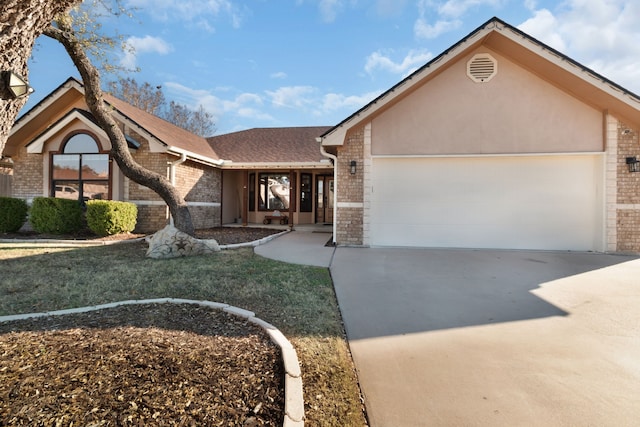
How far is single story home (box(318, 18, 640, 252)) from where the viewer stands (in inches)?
303

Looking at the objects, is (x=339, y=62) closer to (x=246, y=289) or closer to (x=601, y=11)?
(x=601, y=11)

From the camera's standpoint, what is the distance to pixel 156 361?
225 centimetres

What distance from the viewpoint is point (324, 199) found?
1439cm

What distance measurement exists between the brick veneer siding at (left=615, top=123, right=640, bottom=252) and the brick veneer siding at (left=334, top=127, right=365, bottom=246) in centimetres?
656

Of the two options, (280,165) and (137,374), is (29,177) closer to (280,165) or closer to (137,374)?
(280,165)

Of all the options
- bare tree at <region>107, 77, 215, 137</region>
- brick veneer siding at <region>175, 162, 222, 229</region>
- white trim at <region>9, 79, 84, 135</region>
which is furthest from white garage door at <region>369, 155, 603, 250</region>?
bare tree at <region>107, 77, 215, 137</region>

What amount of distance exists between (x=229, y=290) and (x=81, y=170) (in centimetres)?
1024

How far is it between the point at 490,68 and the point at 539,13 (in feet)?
6.06

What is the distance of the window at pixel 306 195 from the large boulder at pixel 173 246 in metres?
7.43

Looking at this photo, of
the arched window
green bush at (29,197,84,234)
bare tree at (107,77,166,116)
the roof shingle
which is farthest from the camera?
bare tree at (107,77,166,116)

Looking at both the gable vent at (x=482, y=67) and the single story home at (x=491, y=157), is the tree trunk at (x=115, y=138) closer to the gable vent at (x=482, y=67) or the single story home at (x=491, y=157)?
the single story home at (x=491, y=157)

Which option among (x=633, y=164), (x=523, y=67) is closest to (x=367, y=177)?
(x=523, y=67)

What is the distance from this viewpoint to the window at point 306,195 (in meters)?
14.3

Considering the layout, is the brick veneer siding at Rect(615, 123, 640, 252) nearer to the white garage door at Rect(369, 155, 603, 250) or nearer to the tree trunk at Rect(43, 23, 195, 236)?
the white garage door at Rect(369, 155, 603, 250)
